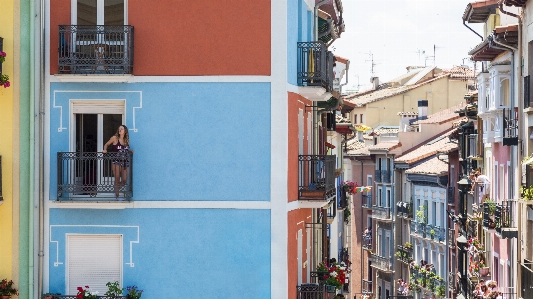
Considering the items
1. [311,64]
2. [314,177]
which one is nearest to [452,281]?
[314,177]

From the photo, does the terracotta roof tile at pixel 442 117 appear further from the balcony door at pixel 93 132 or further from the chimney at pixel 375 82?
the balcony door at pixel 93 132

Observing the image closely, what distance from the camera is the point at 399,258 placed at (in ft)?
250

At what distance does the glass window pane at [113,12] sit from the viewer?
24328mm

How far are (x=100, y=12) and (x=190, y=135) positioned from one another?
3107mm

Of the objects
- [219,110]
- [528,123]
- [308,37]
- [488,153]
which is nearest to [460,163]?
[488,153]

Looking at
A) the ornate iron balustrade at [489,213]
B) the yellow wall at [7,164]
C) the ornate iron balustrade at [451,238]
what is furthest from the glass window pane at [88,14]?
the ornate iron balustrade at [451,238]

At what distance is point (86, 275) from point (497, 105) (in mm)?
20952

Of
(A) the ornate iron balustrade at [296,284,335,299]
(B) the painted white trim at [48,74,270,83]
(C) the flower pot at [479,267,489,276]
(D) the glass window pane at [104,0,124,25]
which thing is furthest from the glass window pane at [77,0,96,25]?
(C) the flower pot at [479,267,489,276]

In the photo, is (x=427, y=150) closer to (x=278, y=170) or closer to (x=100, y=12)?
(x=278, y=170)

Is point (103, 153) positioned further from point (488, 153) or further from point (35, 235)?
point (488, 153)

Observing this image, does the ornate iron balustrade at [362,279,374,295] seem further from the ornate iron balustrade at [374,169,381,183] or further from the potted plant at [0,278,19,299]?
the potted plant at [0,278,19,299]

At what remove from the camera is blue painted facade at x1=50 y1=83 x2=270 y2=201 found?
24.0m

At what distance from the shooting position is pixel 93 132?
80.3ft

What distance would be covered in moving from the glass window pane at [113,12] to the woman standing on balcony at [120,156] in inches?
88.4
